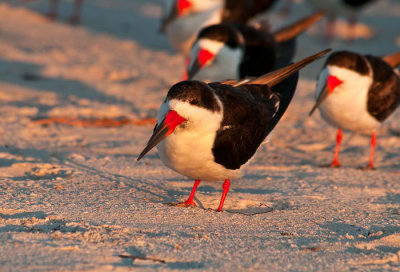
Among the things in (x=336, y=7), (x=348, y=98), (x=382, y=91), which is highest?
(x=336, y=7)

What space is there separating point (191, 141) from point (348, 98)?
191 centimetres

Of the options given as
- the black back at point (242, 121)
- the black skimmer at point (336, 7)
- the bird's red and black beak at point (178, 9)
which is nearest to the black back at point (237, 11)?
the bird's red and black beak at point (178, 9)

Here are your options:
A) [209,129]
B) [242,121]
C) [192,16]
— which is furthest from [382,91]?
[192,16]

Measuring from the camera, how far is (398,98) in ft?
16.9

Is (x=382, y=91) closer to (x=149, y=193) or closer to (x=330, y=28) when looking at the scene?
(x=149, y=193)

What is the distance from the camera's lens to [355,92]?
4945 millimetres

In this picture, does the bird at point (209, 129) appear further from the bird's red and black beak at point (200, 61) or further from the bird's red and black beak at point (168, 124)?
the bird's red and black beak at point (200, 61)

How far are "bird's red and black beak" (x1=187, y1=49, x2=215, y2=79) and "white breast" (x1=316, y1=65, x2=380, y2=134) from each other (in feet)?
3.98

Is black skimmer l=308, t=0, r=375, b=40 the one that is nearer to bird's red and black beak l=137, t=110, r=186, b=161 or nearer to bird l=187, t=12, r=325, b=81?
bird l=187, t=12, r=325, b=81

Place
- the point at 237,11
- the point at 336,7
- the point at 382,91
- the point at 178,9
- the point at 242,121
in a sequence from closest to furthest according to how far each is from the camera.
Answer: the point at 242,121 < the point at 382,91 < the point at 178,9 < the point at 237,11 < the point at 336,7

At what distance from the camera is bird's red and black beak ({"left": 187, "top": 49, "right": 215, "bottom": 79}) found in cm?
585

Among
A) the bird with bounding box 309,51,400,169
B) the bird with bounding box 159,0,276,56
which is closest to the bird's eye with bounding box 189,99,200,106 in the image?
the bird with bounding box 309,51,400,169

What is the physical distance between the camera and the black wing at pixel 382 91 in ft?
16.4

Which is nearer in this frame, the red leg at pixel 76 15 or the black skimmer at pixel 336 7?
the black skimmer at pixel 336 7
